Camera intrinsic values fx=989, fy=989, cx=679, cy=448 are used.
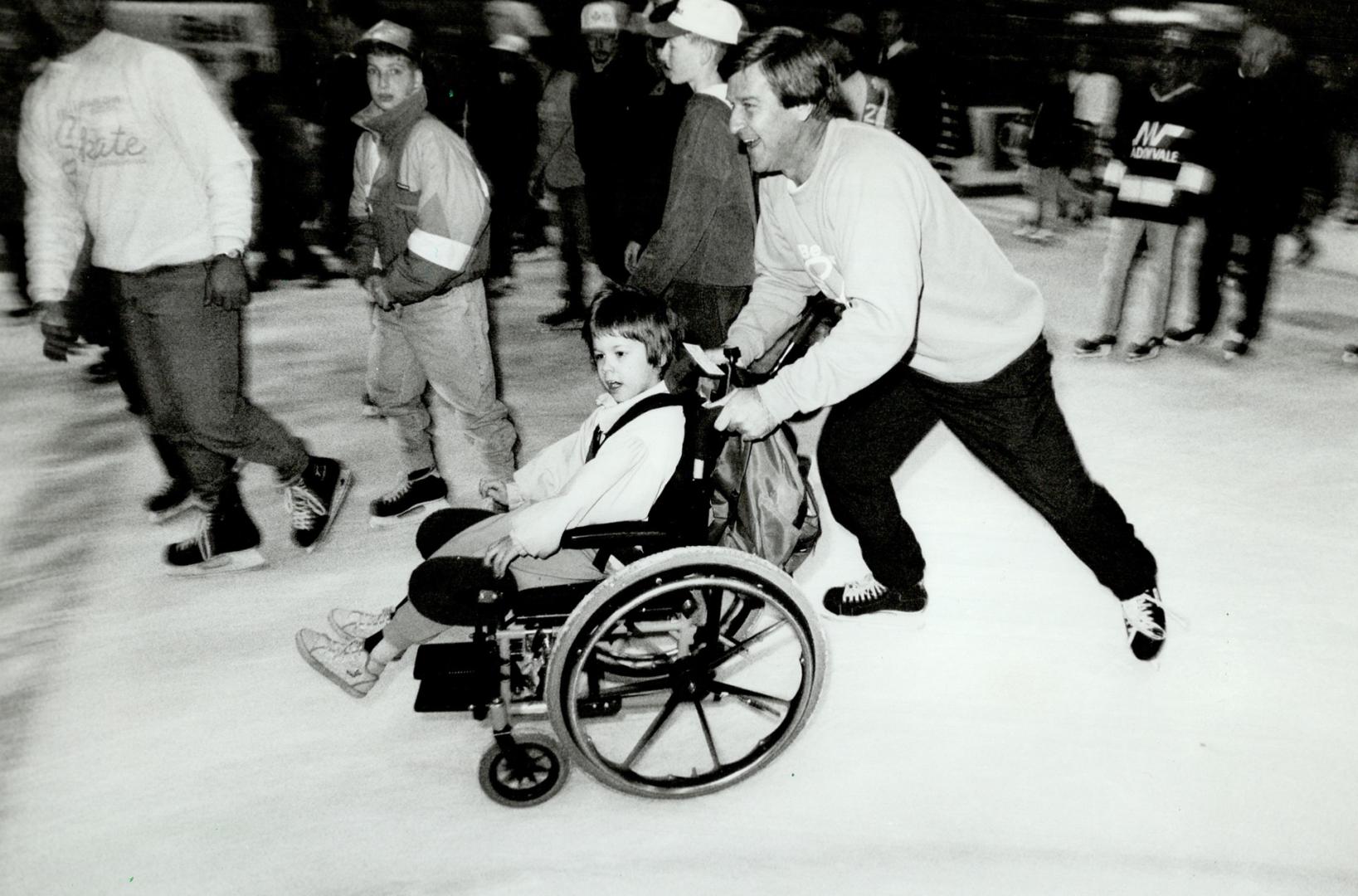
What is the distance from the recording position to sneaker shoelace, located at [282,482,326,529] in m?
3.18

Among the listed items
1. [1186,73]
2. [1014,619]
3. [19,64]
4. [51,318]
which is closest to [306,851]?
[51,318]

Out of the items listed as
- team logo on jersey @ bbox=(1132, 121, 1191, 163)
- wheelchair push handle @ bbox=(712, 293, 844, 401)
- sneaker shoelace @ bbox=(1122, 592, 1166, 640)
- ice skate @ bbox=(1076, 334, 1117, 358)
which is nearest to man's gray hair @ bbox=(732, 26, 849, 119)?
wheelchair push handle @ bbox=(712, 293, 844, 401)

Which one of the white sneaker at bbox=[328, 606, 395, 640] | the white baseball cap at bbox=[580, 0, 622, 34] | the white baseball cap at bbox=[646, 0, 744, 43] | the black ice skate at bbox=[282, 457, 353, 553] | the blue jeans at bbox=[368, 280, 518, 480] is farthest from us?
the white baseball cap at bbox=[580, 0, 622, 34]

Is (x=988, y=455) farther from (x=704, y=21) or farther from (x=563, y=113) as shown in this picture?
(x=563, y=113)

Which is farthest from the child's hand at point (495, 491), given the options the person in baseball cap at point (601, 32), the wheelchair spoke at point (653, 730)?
the person in baseball cap at point (601, 32)

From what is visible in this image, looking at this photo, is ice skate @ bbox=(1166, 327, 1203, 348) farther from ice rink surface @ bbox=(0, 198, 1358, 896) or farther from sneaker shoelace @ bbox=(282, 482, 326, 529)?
sneaker shoelace @ bbox=(282, 482, 326, 529)

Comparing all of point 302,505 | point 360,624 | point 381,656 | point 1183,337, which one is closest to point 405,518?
point 302,505

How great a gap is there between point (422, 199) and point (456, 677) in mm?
1305

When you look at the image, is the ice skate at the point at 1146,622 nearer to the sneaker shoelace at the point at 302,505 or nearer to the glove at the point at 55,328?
the sneaker shoelace at the point at 302,505

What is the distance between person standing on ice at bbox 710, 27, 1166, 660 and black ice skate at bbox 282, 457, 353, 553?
138 centimetres

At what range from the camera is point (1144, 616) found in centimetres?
264

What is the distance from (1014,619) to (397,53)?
2362mm

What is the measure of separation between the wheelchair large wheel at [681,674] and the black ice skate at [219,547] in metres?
1.35

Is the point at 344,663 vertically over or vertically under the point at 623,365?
under
